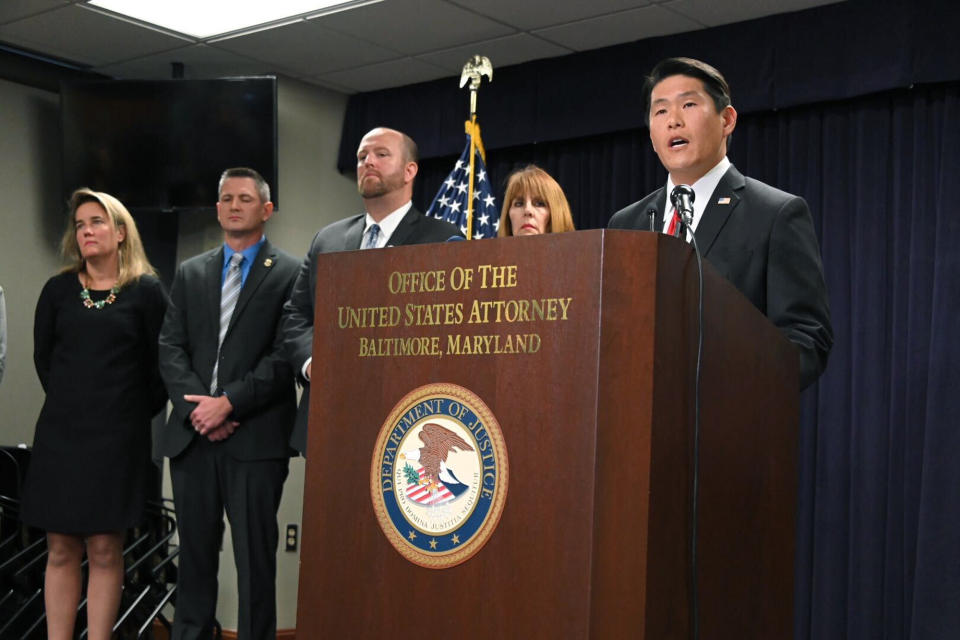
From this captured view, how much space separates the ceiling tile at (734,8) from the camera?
4660 mm

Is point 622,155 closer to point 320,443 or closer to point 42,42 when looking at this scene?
point 42,42

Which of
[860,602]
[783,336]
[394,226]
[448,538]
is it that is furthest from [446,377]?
[860,602]

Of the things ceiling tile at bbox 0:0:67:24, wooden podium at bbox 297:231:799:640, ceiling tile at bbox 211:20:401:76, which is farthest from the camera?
ceiling tile at bbox 211:20:401:76

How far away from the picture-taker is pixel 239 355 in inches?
151

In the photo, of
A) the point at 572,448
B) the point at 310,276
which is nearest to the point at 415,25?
the point at 310,276

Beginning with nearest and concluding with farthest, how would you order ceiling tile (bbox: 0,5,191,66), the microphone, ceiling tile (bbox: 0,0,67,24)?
the microphone, ceiling tile (bbox: 0,0,67,24), ceiling tile (bbox: 0,5,191,66)

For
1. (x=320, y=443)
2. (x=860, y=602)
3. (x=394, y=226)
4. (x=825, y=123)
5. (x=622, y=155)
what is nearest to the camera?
(x=320, y=443)

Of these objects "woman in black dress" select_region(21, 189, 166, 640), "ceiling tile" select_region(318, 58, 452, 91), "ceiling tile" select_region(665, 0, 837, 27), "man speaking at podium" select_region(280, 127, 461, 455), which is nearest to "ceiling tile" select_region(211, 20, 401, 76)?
"ceiling tile" select_region(318, 58, 452, 91)

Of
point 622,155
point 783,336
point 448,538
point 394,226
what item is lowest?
point 448,538

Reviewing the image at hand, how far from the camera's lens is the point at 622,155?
5535 millimetres

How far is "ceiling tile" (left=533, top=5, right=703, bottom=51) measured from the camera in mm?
4873

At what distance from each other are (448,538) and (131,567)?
11.5 feet

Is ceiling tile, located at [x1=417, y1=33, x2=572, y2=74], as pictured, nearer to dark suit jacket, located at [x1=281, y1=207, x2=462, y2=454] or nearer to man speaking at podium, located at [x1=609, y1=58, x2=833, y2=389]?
dark suit jacket, located at [x1=281, y1=207, x2=462, y2=454]

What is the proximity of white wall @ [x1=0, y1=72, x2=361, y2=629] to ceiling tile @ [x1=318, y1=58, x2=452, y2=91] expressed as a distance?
0.22m
